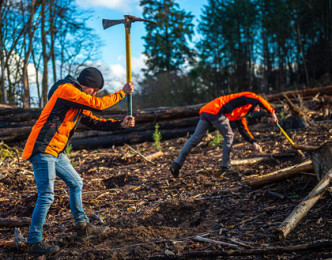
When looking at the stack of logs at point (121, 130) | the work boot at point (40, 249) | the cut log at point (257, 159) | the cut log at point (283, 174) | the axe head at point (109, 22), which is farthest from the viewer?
the stack of logs at point (121, 130)

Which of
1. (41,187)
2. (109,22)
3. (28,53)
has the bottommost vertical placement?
(41,187)

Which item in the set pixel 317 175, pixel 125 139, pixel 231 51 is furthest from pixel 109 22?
pixel 231 51

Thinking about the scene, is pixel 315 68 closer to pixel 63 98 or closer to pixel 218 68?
pixel 218 68

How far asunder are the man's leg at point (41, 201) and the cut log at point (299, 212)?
89.0 inches

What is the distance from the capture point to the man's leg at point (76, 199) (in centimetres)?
321

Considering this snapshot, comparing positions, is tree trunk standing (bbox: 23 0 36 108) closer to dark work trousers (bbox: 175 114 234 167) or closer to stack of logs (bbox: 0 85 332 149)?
stack of logs (bbox: 0 85 332 149)

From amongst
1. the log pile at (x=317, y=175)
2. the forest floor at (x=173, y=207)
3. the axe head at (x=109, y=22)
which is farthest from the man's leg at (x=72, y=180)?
the log pile at (x=317, y=175)

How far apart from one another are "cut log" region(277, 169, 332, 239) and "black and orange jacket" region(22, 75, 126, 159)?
216 cm

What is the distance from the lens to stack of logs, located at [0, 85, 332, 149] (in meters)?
8.80

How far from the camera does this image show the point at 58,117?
10.1 ft

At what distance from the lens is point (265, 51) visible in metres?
23.9

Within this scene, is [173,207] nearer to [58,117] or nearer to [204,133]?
[204,133]

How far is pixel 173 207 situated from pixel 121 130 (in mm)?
Answer: 5344

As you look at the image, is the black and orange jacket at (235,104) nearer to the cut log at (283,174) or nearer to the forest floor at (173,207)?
the forest floor at (173,207)
